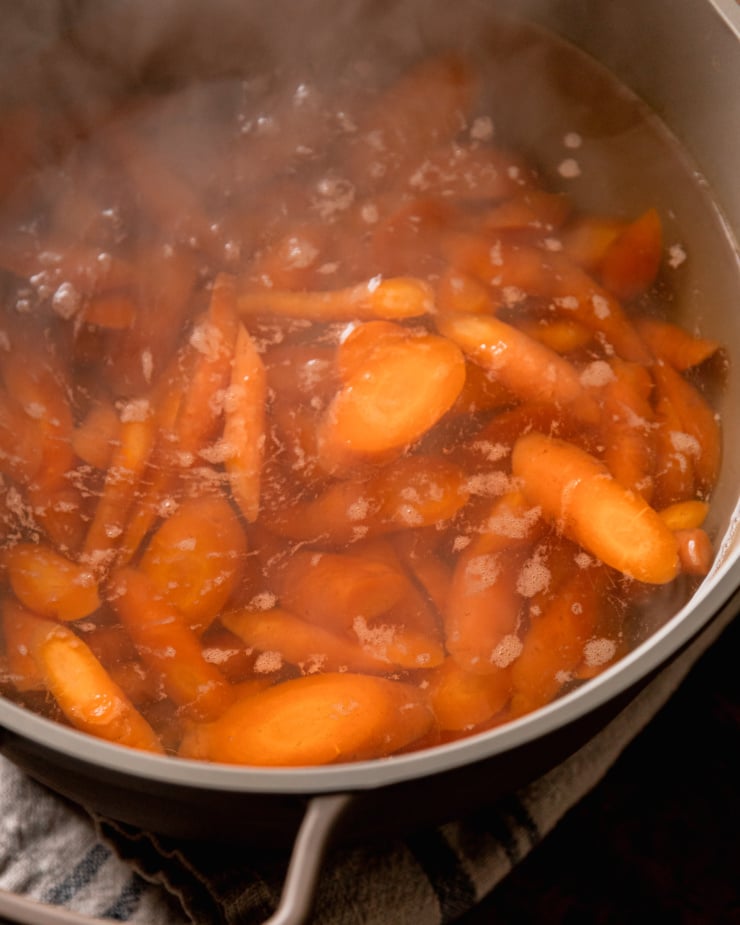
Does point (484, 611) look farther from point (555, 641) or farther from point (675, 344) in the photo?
point (675, 344)

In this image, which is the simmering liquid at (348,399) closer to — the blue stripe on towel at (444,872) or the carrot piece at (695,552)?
Answer: the carrot piece at (695,552)

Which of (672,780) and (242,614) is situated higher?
(242,614)

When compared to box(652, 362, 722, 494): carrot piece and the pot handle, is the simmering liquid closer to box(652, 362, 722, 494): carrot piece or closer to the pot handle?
box(652, 362, 722, 494): carrot piece

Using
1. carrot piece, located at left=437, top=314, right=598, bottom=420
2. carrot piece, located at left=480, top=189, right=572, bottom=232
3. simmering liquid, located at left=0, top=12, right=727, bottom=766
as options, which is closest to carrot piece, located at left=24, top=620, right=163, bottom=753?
simmering liquid, located at left=0, top=12, right=727, bottom=766

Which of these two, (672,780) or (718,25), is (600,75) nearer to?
(718,25)

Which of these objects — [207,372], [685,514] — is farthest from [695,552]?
[207,372]

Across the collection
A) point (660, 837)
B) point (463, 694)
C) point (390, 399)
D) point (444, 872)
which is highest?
point (390, 399)

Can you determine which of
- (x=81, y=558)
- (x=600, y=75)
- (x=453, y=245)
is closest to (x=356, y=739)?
(x=81, y=558)
